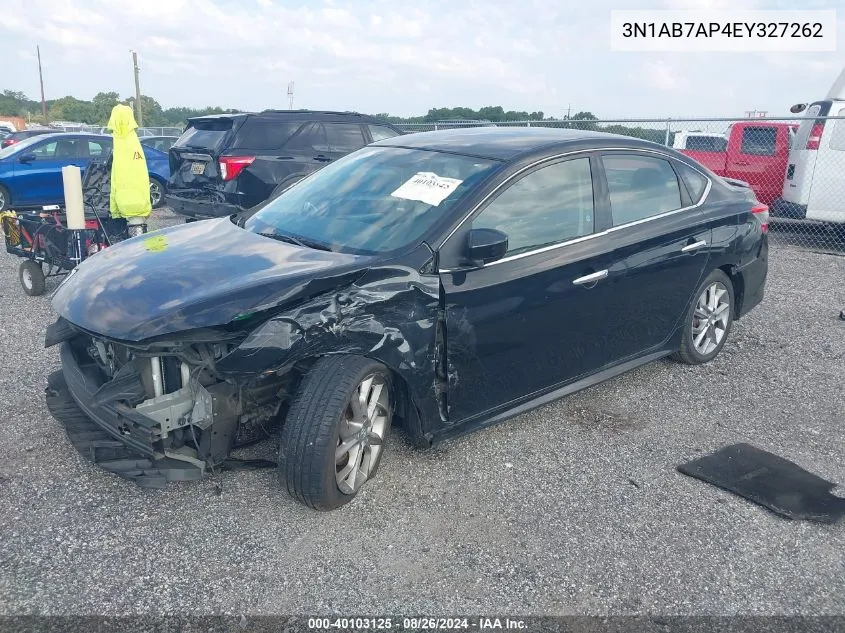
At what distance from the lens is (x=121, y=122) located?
7.77m

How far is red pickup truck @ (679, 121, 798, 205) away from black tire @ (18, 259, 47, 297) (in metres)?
9.89

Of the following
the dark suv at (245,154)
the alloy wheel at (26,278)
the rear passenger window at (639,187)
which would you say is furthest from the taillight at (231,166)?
the rear passenger window at (639,187)

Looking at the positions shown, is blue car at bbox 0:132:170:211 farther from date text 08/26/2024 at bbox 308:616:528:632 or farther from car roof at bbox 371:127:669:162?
date text 08/26/2024 at bbox 308:616:528:632

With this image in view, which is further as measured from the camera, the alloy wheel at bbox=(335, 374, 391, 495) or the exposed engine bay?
the alloy wheel at bbox=(335, 374, 391, 495)

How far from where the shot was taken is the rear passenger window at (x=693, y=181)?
4793 mm

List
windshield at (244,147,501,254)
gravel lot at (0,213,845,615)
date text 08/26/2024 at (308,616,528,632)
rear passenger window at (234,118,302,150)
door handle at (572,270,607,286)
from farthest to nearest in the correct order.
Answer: rear passenger window at (234,118,302,150) < door handle at (572,270,607,286) < windshield at (244,147,501,254) < gravel lot at (0,213,845,615) < date text 08/26/2024 at (308,616,528,632)

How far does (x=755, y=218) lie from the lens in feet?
17.2

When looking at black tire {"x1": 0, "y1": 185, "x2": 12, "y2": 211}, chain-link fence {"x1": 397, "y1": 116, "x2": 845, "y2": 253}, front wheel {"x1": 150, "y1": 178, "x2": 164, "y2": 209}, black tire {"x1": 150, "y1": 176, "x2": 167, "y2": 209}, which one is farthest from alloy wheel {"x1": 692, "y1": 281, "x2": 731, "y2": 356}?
black tire {"x1": 0, "y1": 185, "x2": 12, "y2": 211}

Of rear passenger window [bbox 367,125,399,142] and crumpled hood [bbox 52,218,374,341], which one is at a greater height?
rear passenger window [bbox 367,125,399,142]

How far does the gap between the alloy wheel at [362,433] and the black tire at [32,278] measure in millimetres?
5313

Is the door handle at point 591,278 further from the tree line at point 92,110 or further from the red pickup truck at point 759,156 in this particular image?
the tree line at point 92,110

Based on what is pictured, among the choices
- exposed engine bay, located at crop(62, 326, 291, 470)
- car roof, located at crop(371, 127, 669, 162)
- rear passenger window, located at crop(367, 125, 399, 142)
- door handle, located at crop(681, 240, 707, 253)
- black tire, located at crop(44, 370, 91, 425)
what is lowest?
black tire, located at crop(44, 370, 91, 425)

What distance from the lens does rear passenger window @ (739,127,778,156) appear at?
11.9 m

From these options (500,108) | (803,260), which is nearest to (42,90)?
(500,108)
